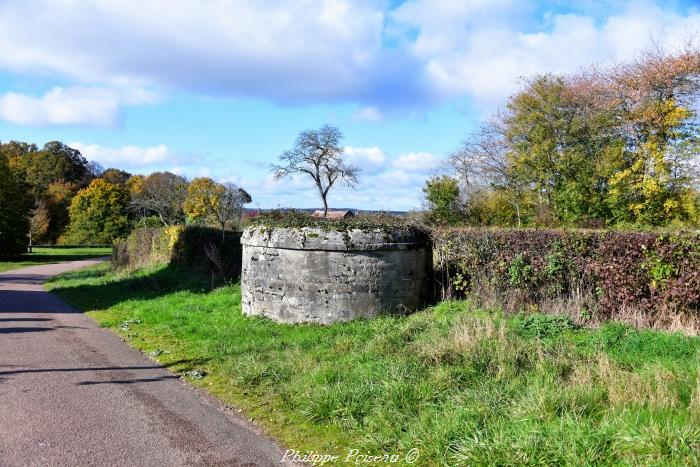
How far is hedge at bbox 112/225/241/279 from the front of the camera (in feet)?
54.3

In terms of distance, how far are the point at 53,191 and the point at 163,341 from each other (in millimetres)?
59417

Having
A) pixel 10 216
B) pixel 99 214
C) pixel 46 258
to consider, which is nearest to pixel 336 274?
pixel 10 216

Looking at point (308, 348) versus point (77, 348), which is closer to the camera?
point (308, 348)

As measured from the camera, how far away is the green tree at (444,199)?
22328mm

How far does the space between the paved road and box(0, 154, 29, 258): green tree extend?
31149 millimetres

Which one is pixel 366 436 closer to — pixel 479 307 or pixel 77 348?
pixel 479 307

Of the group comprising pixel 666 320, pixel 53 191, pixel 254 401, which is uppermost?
pixel 53 191

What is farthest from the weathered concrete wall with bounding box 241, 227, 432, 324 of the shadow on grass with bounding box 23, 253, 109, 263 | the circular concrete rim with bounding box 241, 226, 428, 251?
the shadow on grass with bounding box 23, 253, 109, 263

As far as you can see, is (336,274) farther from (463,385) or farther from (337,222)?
(463,385)

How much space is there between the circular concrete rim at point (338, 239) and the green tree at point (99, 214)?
156 ft

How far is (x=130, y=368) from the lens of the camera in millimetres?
7562

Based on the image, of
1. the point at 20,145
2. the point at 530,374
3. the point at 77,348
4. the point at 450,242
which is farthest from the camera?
the point at 20,145

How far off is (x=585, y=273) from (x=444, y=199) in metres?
14.4

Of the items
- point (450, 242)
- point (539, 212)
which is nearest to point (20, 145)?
point (539, 212)
